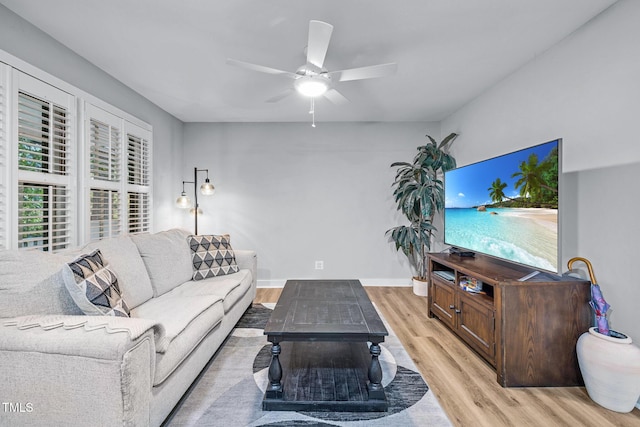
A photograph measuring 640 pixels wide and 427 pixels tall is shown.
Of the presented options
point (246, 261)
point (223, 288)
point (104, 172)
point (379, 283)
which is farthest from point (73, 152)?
point (379, 283)

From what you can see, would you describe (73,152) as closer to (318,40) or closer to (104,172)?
(104,172)

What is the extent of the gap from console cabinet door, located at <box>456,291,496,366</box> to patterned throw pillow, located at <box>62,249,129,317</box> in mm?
2422

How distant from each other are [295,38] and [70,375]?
2.39 metres

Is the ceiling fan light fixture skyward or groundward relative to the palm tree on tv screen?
skyward

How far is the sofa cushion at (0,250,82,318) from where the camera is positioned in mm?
1439

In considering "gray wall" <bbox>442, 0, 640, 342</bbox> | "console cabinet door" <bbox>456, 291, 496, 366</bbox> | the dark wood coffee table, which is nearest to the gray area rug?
the dark wood coffee table

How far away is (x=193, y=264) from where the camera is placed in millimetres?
2916

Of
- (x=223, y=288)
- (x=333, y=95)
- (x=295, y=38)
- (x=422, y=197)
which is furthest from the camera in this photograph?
(x=422, y=197)

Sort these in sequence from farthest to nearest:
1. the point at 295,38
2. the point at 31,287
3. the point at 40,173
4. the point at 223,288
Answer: the point at 223,288 → the point at 295,38 → the point at 40,173 → the point at 31,287

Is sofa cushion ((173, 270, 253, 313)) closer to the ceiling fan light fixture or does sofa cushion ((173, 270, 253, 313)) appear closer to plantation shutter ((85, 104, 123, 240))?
plantation shutter ((85, 104, 123, 240))

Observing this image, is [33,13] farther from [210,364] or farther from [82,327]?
[210,364]

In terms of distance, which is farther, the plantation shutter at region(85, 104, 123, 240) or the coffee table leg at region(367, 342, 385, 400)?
the plantation shutter at region(85, 104, 123, 240)

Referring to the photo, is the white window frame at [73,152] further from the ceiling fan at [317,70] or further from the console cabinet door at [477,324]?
the console cabinet door at [477,324]

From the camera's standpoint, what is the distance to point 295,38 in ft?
7.11
